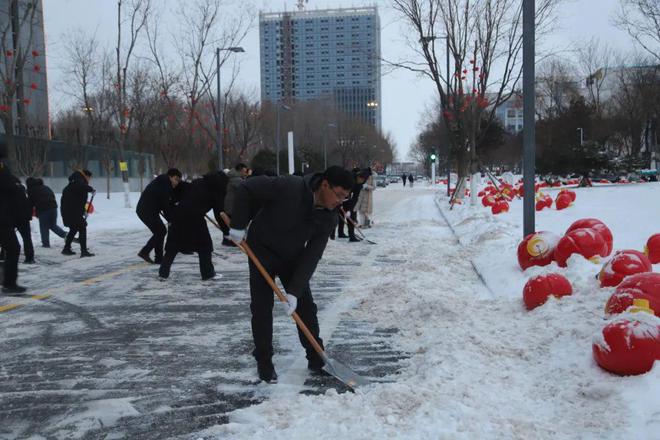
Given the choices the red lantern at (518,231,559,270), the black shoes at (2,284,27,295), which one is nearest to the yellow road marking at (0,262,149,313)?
the black shoes at (2,284,27,295)

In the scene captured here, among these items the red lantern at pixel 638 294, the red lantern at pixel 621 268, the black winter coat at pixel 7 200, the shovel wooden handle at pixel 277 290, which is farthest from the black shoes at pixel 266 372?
the black winter coat at pixel 7 200

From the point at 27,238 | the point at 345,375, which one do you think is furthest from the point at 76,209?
the point at 345,375

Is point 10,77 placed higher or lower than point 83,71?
lower

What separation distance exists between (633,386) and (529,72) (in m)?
6.18

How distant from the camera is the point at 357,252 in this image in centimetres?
1157

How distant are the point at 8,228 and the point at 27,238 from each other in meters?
2.72

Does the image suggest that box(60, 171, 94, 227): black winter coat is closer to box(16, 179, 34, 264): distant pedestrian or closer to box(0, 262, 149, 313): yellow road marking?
box(16, 179, 34, 264): distant pedestrian

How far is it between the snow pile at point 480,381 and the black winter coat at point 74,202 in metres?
6.37

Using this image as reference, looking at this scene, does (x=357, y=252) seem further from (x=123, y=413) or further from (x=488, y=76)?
(x=488, y=76)

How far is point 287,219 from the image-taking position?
13.4 ft

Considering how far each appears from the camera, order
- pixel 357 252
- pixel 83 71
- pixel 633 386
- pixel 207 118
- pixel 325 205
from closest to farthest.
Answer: pixel 633 386, pixel 325 205, pixel 357 252, pixel 83 71, pixel 207 118

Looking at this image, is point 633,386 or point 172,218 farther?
point 172,218

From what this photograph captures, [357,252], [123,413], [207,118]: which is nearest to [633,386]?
[123,413]

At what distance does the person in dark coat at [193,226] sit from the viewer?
8.09 meters
